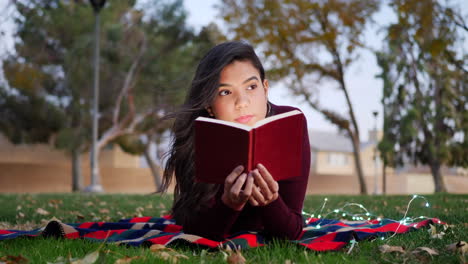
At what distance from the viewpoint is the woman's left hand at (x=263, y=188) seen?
7.41ft

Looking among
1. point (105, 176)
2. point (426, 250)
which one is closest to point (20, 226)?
point (426, 250)

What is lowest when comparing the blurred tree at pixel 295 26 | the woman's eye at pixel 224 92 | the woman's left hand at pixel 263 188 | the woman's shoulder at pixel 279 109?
the woman's left hand at pixel 263 188

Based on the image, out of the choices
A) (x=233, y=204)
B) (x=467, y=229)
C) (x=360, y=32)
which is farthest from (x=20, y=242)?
(x=360, y=32)

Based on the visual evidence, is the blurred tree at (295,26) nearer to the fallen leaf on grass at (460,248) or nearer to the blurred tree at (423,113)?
the blurred tree at (423,113)

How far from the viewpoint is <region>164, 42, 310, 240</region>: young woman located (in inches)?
104

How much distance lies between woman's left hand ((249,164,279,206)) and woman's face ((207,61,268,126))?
47 cm

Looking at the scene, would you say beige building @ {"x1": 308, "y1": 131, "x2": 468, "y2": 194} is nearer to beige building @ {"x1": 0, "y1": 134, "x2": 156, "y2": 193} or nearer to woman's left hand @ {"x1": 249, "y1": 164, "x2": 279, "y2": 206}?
beige building @ {"x1": 0, "y1": 134, "x2": 156, "y2": 193}

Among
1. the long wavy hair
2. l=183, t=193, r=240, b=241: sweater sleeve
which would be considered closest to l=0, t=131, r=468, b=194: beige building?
the long wavy hair

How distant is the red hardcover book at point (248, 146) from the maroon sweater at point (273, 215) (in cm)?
29

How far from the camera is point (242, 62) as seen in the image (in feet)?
9.32

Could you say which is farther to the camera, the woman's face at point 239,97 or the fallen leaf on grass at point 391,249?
the woman's face at point 239,97

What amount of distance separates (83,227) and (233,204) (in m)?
1.67

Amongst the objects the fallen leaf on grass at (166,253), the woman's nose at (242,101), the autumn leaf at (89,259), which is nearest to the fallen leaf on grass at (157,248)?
the fallen leaf on grass at (166,253)

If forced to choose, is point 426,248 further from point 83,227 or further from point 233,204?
point 83,227
